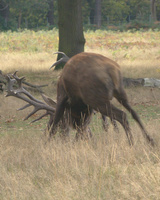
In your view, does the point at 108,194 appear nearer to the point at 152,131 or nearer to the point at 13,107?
the point at 152,131

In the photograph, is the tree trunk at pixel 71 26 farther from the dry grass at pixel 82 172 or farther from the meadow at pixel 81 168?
the dry grass at pixel 82 172

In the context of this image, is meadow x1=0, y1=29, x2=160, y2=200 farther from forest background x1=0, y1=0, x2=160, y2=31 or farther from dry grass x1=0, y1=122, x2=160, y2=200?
forest background x1=0, y1=0, x2=160, y2=31

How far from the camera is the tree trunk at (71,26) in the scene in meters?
16.0

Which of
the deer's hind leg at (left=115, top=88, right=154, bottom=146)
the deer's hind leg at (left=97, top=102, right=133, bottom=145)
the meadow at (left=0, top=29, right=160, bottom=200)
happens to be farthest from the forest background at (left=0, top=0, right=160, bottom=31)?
the deer's hind leg at (left=97, top=102, right=133, bottom=145)

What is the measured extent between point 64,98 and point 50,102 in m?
0.95

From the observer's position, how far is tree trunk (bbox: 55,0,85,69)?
15984mm

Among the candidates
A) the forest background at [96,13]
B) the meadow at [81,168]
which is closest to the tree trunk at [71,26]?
the meadow at [81,168]

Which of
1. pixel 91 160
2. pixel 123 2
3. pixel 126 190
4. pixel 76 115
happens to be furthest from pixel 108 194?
pixel 123 2

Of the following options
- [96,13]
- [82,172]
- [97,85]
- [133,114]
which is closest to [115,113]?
[133,114]

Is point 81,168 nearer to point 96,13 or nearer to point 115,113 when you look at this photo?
point 115,113

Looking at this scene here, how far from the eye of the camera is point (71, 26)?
53.1 feet

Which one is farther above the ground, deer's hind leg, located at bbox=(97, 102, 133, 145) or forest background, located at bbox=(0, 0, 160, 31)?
forest background, located at bbox=(0, 0, 160, 31)

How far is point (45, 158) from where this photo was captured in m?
5.48

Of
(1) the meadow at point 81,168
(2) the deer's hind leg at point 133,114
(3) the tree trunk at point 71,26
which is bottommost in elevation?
(1) the meadow at point 81,168
